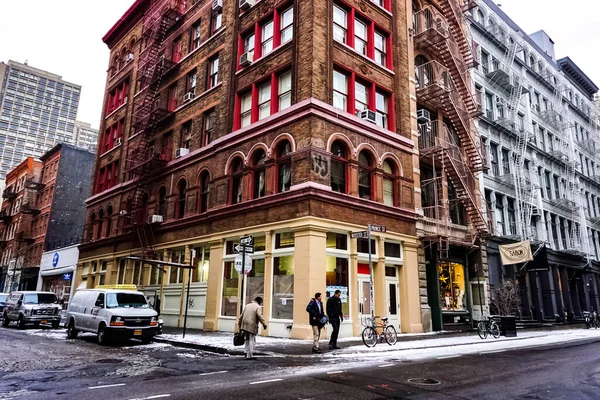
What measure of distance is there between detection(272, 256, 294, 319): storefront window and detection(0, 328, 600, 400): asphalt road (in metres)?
4.84

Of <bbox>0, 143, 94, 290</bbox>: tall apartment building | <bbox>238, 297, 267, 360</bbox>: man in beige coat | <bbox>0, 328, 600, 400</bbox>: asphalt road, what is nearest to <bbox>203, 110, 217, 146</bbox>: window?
<bbox>0, 328, 600, 400</bbox>: asphalt road

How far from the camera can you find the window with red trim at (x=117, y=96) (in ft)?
115

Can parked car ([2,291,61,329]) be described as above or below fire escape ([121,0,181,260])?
below

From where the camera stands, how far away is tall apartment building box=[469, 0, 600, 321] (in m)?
28.3

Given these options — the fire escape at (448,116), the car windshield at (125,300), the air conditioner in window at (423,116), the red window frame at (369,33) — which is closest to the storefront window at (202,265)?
the car windshield at (125,300)

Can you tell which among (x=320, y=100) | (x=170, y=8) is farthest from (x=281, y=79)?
(x=170, y=8)

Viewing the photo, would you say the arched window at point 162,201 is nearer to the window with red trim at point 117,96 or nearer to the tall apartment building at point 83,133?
the window with red trim at point 117,96

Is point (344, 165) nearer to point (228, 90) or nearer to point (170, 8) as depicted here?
point (228, 90)

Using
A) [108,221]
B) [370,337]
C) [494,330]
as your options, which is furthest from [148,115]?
[494,330]

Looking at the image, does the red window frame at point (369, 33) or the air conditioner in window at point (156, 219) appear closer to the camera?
the red window frame at point (369, 33)

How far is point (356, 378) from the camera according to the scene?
8.21m

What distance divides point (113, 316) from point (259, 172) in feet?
29.5

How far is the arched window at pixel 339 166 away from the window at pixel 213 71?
10074mm

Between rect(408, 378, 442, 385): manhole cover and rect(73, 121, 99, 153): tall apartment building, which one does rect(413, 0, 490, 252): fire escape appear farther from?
rect(73, 121, 99, 153): tall apartment building
